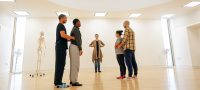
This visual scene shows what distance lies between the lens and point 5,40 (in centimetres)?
692

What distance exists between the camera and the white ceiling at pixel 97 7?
6270 millimetres

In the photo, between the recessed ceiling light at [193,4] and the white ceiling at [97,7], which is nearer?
the white ceiling at [97,7]

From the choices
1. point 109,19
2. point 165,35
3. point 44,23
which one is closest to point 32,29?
point 44,23

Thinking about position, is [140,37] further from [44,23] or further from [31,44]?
[31,44]

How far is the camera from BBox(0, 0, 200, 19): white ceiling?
627 centimetres

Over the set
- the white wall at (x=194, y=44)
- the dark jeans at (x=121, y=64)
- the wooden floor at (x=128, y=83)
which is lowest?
the wooden floor at (x=128, y=83)

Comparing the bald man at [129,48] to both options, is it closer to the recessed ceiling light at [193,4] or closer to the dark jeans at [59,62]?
the dark jeans at [59,62]

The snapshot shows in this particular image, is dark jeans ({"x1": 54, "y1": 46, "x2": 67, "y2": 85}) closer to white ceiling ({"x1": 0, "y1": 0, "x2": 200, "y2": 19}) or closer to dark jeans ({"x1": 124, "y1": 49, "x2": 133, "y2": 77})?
dark jeans ({"x1": 124, "y1": 49, "x2": 133, "y2": 77})

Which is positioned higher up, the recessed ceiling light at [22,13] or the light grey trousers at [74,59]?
the recessed ceiling light at [22,13]

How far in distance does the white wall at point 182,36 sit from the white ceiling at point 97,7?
364mm

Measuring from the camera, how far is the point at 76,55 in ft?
8.53

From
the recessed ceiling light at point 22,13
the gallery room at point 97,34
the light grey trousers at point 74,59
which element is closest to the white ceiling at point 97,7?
the gallery room at point 97,34

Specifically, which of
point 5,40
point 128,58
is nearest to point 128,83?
point 128,58

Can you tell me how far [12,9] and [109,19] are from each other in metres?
4.68
